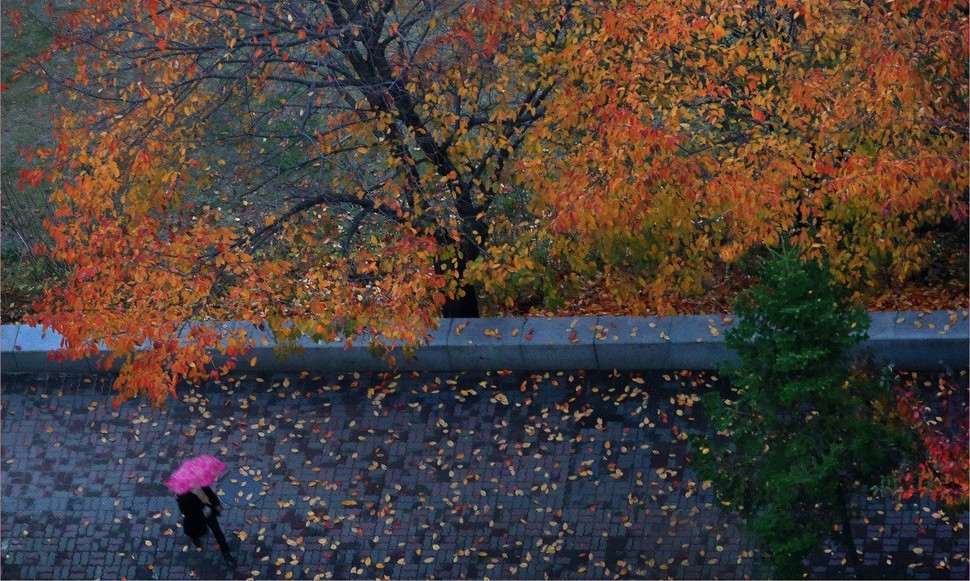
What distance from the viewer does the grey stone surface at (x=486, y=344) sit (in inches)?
517

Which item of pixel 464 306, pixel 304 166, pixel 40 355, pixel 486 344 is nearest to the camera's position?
pixel 304 166

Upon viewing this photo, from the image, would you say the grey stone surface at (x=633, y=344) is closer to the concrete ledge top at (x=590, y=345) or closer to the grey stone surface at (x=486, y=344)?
the concrete ledge top at (x=590, y=345)

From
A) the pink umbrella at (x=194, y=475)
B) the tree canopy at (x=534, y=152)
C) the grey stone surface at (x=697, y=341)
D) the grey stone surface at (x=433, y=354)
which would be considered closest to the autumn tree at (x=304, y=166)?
the tree canopy at (x=534, y=152)

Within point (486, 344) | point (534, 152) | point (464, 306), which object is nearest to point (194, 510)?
point (486, 344)

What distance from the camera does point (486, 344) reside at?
1314cm

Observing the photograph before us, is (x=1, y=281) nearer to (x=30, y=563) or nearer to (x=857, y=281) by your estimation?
(x=30, y=563)

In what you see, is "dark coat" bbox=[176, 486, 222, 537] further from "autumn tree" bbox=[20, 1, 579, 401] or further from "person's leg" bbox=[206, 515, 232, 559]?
"autumn tree" bbox=[20, 1, 579, 401]

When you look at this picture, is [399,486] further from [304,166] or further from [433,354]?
[304,166]

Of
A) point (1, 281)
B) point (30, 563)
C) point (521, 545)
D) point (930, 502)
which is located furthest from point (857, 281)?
point (1, 281)

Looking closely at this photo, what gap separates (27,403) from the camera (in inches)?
549

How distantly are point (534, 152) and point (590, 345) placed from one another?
217cm

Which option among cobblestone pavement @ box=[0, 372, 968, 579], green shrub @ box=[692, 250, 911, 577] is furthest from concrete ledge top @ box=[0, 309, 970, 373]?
green shrub @ box=[692, 250, 911, 577]

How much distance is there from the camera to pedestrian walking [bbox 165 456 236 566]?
10992 millimetres

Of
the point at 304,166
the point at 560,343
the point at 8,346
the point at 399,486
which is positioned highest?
the point at 304,166
